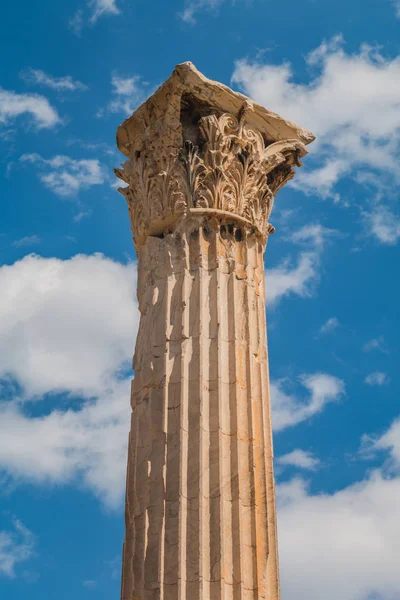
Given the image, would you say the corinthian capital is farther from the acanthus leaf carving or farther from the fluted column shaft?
the fluted column shaft

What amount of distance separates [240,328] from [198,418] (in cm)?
194

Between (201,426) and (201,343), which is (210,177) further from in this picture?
(201,426)

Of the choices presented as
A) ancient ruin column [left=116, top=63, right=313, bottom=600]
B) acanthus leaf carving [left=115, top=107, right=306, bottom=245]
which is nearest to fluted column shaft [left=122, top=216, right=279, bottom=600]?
ancient ruin column [left=116, top=63, right=313, bottom=600]

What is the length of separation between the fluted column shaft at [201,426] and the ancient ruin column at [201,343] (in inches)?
0.8

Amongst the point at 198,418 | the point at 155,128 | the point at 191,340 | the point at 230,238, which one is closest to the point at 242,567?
the point at 198,418

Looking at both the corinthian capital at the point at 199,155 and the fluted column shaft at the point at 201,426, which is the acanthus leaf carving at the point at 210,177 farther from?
the fluted column shaft at the point at 201,426

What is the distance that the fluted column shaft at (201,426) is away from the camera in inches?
518

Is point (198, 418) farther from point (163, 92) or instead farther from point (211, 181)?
point (163, 92)

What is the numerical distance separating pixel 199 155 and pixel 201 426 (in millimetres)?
5259

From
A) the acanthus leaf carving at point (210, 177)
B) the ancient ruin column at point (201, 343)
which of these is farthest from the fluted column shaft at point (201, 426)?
the acanthus leaf carving at point (210, 177)

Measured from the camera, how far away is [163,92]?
17047 mm

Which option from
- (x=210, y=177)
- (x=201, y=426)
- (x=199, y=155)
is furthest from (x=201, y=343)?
(x=199, y=155)

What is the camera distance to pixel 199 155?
1681 cm

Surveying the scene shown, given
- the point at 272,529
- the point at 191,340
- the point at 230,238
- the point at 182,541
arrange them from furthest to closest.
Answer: the point at 230,238, the point at 191,340, the point at 272,529, the point at 182,541
